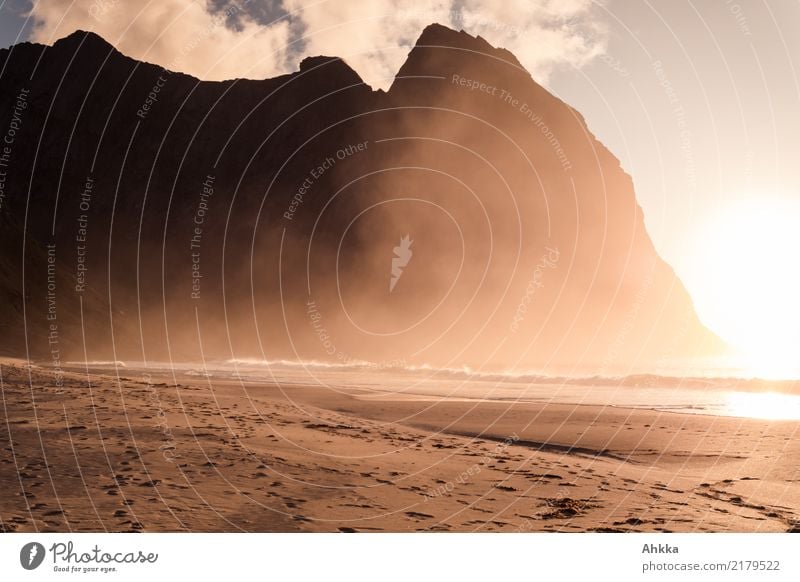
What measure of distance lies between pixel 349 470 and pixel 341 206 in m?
99.4

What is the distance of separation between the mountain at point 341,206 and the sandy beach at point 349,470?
67.4 metres

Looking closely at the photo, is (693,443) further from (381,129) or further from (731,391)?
(381,129)

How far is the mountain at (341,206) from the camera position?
→ 98.6 m

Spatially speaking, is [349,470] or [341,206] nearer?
[349,470]

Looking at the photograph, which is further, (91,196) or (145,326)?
(91,196)

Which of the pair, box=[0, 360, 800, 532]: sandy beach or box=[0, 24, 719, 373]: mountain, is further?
box=[0, 24, 719, 373]: mountain

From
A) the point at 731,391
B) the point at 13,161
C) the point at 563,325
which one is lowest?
the point at 731,391

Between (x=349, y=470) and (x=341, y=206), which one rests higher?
(x=341, y=206)

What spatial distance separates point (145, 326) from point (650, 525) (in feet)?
274

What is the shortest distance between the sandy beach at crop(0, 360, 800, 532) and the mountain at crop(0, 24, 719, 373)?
67378 mm

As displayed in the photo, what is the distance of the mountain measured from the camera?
9862 cm

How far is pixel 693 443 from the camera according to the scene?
19922 millimetres

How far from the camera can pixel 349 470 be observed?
1301cm

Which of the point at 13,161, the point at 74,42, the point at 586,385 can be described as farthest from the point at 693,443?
the point at 74,42
